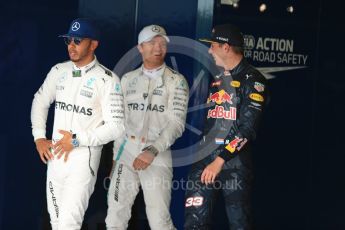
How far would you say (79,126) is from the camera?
17.4 feet

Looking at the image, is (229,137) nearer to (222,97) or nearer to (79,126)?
(222,97)

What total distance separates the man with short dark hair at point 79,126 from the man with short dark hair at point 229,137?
61cm

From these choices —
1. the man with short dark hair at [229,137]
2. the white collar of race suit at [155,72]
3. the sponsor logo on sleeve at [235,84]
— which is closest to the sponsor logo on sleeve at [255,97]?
the man with short dark hair at [229,137]

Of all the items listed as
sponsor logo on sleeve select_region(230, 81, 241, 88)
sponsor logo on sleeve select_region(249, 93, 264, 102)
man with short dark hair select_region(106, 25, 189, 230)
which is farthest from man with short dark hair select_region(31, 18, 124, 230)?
sponsor logo on sleeve select_region(249, 93, 264, 102)

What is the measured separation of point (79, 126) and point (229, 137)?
97 cm

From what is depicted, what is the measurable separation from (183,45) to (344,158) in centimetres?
181

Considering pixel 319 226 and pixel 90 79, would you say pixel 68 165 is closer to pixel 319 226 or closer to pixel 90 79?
pixel 90 79

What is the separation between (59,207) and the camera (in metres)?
5.34

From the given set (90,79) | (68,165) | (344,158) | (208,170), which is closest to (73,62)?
(90,79)

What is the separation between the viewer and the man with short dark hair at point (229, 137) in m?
5.19

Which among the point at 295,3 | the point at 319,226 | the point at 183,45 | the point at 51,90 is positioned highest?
the point at 295,3

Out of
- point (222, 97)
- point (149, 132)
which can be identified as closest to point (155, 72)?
point (149, 132)

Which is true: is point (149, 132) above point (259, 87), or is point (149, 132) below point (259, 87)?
below

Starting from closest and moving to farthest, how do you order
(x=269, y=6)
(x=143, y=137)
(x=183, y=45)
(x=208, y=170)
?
(x=208, y=170) → (x=143, y=137) → (x=183, y=45) → (x=269, y=6)
